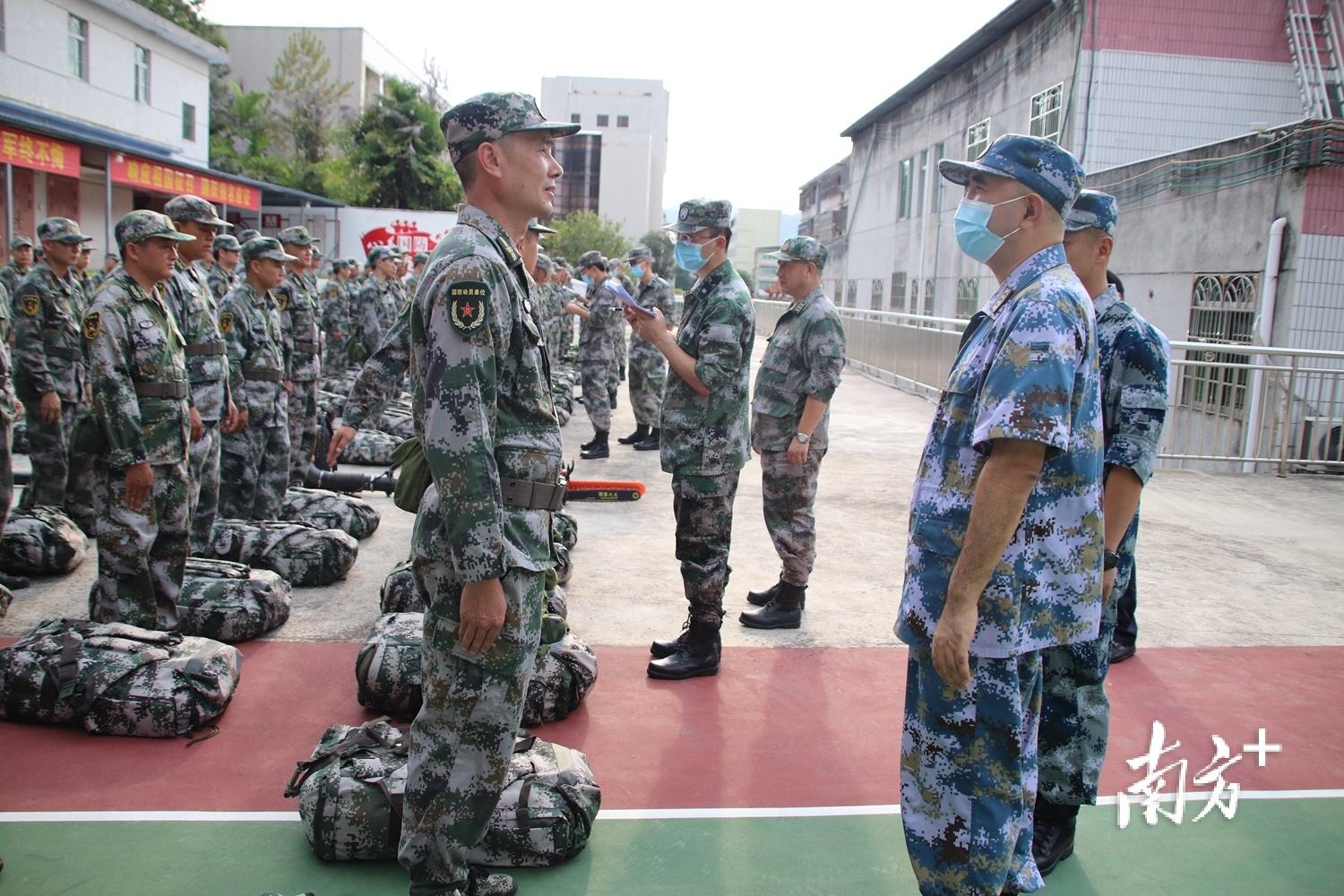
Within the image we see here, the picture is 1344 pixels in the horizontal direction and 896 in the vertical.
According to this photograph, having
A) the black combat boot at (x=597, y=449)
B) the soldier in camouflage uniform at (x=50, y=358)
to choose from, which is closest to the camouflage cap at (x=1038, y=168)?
the soldier in camouflage uniform at (x=50, y=358)

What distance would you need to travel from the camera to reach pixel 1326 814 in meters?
3.62

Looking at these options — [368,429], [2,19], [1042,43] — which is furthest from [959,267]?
[2,19]

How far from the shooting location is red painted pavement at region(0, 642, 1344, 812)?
3.55 meters

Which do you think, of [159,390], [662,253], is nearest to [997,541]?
[159,390]

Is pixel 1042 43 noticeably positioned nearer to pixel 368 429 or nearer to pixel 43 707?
pixel 368 429

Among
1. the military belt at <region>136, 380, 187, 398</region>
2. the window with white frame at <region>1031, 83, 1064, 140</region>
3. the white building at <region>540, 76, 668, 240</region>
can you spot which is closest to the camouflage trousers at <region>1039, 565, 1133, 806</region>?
the military belt at <region>136, 380, 187, 398</region>

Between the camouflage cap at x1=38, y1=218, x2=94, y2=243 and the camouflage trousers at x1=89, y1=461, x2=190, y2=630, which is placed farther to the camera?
the camouflage cap at x1=38, y1=218, x2=94, y2=243

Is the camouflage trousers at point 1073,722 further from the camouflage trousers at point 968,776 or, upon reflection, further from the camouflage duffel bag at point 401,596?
the camouflage duffel bag at point 401,596

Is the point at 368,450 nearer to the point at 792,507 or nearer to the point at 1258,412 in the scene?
the point at 792,507

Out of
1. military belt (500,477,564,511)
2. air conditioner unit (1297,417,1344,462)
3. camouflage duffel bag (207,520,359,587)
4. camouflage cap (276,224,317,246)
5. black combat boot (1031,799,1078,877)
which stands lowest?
black combat boot (1031,799,1078,877)

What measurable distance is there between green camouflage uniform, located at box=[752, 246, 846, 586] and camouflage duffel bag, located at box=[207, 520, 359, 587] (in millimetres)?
2555

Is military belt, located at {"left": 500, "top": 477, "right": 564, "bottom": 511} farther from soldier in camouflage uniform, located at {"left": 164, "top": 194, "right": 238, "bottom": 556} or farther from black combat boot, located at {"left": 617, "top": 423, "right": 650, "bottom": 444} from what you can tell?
black combat boot, located at {"left": 617, "top": 423, "right": 650, "bottom": 444}

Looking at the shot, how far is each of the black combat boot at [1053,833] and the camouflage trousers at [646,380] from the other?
7809mm

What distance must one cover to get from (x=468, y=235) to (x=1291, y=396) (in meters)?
10.5
